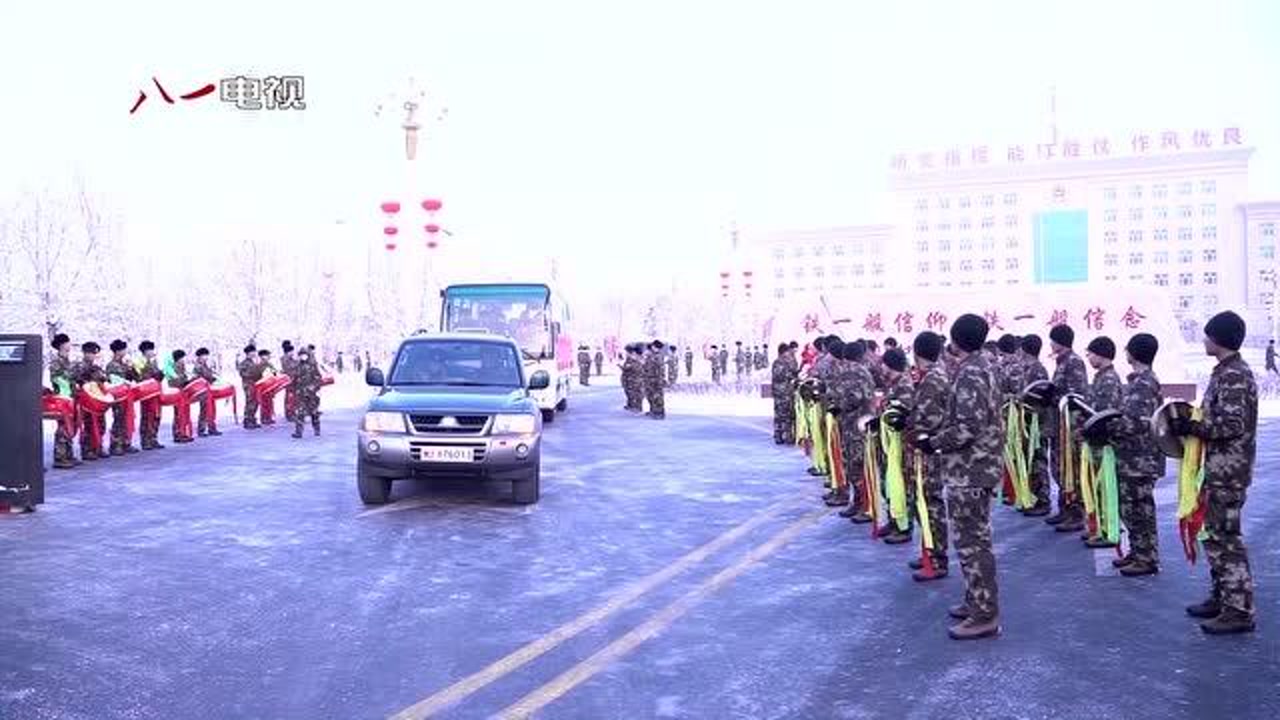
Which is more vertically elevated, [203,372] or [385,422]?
[203,372]

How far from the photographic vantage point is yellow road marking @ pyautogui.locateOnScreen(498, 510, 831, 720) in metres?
4.93

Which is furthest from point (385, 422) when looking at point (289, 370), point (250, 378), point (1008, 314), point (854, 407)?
point (1008, 314)

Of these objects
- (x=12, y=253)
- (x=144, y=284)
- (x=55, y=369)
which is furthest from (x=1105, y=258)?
(x=55, y=369)

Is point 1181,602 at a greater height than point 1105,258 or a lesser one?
lesser

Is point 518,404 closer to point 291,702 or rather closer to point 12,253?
point 291,702

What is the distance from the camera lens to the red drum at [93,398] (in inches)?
595

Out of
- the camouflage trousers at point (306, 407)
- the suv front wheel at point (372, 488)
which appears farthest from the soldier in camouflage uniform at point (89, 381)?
the suv front wheel at point (372, 488)

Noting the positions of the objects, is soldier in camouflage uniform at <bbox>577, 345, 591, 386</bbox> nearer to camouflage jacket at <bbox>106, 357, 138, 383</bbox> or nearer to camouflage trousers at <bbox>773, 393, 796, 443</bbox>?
camouflage trousers at <bbox>773, 393, 796, 443</bbox>

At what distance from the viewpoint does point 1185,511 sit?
254 inches

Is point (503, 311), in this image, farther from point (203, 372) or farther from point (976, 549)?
point (976, 549)

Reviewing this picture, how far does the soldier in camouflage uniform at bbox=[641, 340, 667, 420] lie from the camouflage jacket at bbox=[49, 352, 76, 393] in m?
12.8

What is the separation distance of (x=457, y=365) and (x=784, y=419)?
7.98 meters

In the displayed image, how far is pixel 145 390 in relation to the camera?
647 inches

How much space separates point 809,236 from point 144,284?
92.7m
